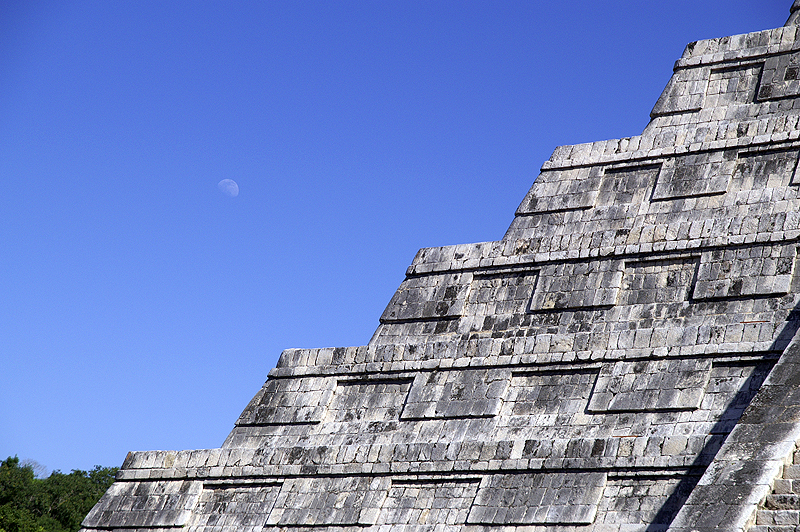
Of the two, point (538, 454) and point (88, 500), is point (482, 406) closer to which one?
point (538, 454)

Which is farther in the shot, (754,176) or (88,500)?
(88,500)

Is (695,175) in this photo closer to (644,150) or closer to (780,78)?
(644,150)

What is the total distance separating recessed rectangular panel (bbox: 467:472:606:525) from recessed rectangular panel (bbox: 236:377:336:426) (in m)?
2.88

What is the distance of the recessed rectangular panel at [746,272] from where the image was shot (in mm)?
10234

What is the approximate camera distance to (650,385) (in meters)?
10.1

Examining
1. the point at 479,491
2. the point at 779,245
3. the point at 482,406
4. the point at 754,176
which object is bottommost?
Result: the point at 479,491

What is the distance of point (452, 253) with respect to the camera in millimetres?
12875

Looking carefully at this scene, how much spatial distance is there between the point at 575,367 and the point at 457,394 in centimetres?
150

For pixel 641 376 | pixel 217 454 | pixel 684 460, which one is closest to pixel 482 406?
pixel 641 376

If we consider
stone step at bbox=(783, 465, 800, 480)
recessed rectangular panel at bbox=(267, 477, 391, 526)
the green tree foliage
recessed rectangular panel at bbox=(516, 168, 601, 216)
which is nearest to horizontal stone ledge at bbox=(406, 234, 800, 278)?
recessed rectangular panel at bbox=(516, 168, 601, 216)

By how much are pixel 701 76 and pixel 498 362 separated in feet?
16.7

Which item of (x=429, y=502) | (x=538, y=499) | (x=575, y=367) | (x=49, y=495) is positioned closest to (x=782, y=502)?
(x=538, y=499)

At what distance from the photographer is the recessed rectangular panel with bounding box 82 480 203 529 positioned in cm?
1205

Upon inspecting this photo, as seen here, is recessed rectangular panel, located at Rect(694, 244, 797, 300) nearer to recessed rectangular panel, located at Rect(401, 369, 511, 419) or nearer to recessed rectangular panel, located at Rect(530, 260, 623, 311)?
recessed rectangular panel, located at Rect(530, 260, 623, 311)
